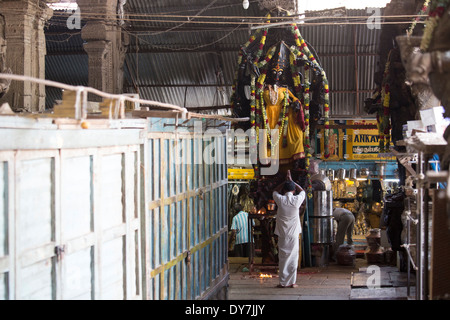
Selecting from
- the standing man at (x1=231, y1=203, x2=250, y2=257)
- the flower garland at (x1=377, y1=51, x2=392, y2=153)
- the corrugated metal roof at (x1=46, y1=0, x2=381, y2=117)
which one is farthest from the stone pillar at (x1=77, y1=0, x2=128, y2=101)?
the flower garland at (x1=377, y1=51, x2=392, y2=153)

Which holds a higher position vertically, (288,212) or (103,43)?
(103,43)

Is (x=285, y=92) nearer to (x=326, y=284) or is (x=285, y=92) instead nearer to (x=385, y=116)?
(x=385, y=116)

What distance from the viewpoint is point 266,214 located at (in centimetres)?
1463

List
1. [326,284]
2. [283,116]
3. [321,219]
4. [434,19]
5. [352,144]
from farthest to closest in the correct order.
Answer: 1. [352,144]
2. [321,219]
3. [283,116]
4. [326,284]
5. [434,19]

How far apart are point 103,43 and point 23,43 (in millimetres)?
3412

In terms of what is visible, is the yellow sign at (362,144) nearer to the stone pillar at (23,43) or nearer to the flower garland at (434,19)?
the stone pillar at (23,43)

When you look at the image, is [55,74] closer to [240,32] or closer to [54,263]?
[240,32]

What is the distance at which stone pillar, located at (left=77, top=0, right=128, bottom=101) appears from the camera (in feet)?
53.0

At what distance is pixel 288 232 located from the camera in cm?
1305

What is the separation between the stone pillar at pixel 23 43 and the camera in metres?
13.4

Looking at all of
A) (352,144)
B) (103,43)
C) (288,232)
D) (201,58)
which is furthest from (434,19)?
(201,58)

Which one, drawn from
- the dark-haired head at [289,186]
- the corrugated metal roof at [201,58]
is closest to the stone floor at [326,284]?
the dark-haired head at [289,186]

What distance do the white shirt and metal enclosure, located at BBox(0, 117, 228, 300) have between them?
3.18 meters

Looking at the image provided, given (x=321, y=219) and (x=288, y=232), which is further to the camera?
(x=321, y=219)
